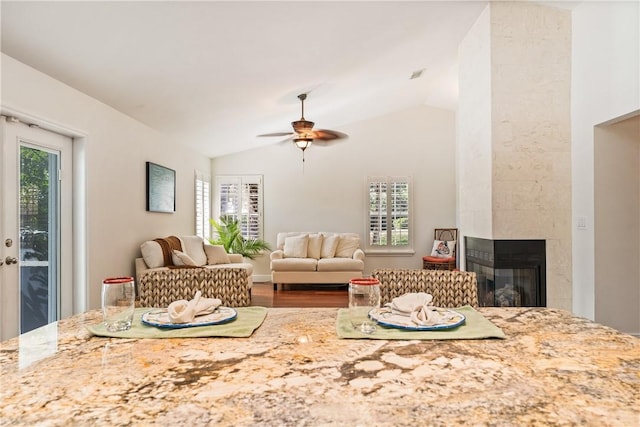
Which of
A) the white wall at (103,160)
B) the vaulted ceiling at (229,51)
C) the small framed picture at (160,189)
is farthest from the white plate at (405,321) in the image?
the small framed picture at (160,189)

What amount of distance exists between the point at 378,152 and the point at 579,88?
4.22m

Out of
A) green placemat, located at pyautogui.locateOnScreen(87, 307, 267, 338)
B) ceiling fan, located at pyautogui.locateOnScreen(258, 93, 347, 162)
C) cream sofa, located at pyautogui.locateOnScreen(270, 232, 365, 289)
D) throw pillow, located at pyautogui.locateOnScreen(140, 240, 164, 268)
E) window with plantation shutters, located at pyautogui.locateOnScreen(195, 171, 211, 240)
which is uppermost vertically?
ceiling fan, located at pyautogui.locateOnScreen(258, 93, 347, 162)

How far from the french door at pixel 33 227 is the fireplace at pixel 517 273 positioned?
12.3 feet

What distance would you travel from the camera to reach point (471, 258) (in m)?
4.28

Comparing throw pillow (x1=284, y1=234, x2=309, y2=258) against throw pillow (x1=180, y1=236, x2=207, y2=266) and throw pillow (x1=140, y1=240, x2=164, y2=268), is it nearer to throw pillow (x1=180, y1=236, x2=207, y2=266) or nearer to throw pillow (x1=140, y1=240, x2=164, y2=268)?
throw pillow (x1=180, y1=236, x2=207, y2=266)

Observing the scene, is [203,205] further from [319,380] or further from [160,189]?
[319,380]

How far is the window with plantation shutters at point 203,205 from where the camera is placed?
6988mm

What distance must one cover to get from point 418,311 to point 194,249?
4967 mm

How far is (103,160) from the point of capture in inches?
163

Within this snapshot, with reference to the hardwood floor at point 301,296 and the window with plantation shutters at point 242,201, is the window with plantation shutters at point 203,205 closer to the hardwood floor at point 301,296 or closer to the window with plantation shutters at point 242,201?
the window with plantation shutters at point 242,201

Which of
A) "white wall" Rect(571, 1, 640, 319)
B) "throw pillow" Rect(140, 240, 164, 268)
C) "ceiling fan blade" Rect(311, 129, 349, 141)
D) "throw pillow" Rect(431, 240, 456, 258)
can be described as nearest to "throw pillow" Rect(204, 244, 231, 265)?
"throw pillow" Rect(140, 240, 164, 268)

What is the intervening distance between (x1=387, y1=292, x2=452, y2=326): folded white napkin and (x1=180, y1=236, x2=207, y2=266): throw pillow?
4614 mm

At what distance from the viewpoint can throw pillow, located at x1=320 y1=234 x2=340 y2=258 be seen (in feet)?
23.2

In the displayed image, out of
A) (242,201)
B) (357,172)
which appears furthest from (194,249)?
(357,172)
